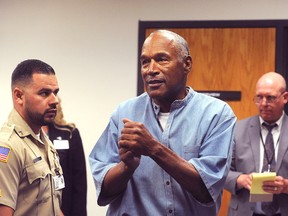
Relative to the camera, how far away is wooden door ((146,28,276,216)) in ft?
15.3

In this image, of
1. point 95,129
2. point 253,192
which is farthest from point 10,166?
point 95,129

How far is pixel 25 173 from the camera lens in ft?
7.87

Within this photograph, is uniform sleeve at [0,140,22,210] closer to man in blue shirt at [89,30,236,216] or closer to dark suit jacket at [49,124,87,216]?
man in blue shirt at [89,30,236,216]

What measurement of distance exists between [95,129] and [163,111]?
2772 millimetres

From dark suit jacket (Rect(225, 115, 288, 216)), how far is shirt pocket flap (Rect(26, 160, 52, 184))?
5.21ft

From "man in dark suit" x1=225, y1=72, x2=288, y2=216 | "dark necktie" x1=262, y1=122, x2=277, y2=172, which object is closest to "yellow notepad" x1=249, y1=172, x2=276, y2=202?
"man in dark suit" x1=225, y1=72, x2=288, y2=216

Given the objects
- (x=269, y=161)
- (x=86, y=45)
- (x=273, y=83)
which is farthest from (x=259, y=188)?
(x=86, y=45)

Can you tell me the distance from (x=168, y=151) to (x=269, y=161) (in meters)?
1.95

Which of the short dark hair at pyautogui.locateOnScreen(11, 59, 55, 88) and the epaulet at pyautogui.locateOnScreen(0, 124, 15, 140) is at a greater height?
the short dark hair at pyautogui.locateOnScreen(11, 59, 55, 88)

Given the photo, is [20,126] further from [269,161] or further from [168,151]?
[269,161]

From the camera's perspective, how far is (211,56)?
4.75 m

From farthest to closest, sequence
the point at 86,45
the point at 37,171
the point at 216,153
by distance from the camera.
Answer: the point at 86,45 < the point at 37,171 < the point at 216,153

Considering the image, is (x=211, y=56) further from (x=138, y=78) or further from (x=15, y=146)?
(x=15, y=146)

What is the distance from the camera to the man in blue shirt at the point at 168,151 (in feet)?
6.54
